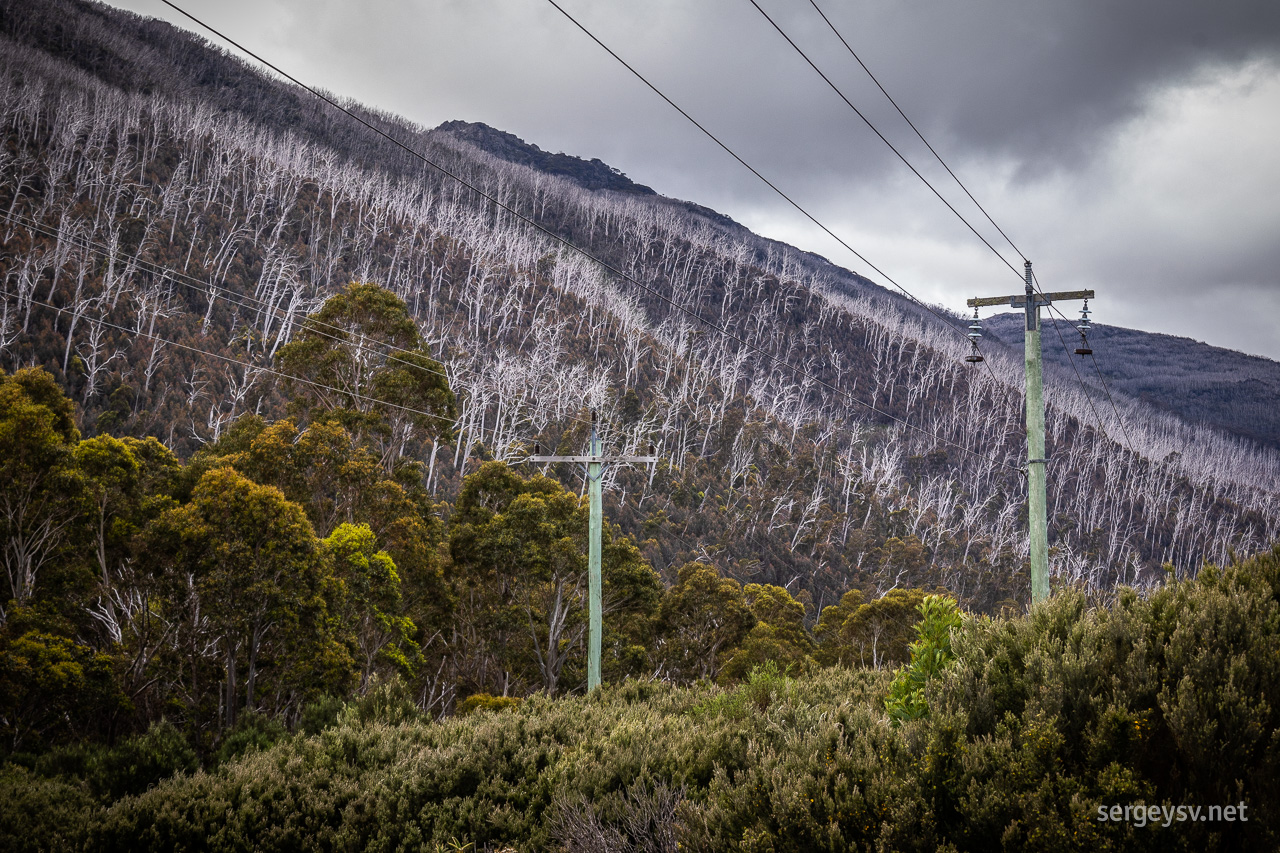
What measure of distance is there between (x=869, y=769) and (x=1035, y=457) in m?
7.32

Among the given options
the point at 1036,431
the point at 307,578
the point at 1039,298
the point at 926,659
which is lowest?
the point at 307,578

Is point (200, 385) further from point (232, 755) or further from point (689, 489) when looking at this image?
point (232, 755)

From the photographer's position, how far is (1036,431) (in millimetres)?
10344

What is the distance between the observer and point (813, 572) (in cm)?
5544

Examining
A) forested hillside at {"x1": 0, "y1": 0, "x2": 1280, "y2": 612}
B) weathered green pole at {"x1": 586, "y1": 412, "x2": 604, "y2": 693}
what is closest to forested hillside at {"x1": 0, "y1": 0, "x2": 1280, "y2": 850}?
forested hillside at {"x1": 0, "y1": 0, "x2": 1280, "y2": 612}

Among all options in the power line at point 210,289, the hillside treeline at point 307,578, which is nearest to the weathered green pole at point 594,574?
the hillside treeline at point 307,578

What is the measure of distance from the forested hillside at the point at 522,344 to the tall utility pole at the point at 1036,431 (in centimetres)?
1956

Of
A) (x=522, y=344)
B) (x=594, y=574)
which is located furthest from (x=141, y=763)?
(x=522, y=344)

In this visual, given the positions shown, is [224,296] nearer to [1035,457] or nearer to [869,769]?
[1035,457]

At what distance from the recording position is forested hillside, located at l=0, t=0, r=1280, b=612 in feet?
143

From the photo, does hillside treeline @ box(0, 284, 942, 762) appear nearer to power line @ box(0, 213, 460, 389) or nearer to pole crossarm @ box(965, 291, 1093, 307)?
power line @ box(0, 213, 460, 389)

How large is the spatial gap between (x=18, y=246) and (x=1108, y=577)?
295 ft

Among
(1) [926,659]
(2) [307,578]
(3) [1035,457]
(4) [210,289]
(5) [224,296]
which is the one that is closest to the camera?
(1) [926,659]

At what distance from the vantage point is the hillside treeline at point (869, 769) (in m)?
3.66
